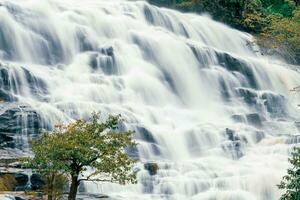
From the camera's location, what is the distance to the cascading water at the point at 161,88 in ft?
98.8

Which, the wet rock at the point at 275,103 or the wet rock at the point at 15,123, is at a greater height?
the wet rock at the point at 275,103

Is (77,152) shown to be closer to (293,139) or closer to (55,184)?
(55,184)

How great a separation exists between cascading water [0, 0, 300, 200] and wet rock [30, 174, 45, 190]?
2438 millimetres

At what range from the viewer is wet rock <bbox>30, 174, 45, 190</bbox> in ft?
81.2

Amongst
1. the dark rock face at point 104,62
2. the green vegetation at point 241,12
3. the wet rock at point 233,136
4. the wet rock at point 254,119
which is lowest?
the wet rock at point 233,136

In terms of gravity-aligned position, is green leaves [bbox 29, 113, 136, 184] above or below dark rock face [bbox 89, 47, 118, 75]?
below

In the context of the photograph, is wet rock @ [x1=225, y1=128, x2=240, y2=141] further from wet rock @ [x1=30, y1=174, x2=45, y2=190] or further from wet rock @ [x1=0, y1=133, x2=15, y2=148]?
wet rock @ [x1=30, y1=174, x2=45, y2=190]

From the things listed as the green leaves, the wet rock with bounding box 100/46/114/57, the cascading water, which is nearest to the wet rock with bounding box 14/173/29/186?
the cascading water

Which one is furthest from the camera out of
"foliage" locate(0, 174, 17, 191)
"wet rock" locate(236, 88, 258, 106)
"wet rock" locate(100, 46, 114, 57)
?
"wet rock" locate(236, 88, 258, 106)

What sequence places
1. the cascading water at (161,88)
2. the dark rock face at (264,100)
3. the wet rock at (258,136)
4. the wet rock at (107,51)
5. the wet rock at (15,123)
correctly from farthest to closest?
the dark rock face at (264,100) → the wet rock at (107,51) → the wet rock at (258,136) → the cascading water at (161,88) → the wet rock at (15,123)

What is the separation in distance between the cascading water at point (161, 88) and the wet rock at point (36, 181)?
2.44 m

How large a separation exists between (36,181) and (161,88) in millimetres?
19018

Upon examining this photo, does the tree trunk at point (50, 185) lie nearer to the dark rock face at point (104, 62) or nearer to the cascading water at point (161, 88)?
the cascading water at point (161, 88)

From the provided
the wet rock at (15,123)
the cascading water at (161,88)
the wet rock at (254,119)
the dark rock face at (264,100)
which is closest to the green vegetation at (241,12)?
the cascading water at (161,88)
